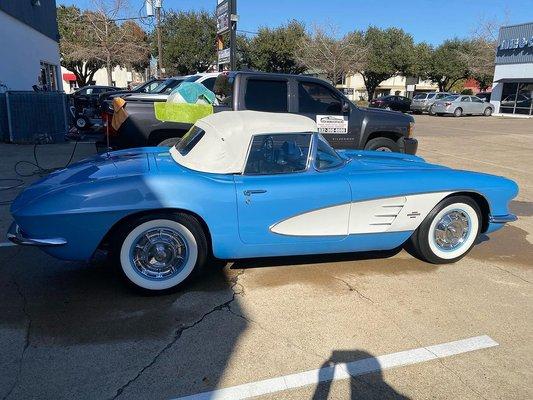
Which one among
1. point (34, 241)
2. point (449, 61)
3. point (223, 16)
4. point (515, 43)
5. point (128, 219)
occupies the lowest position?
point (34, 241)

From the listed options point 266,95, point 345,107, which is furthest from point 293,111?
point 345,107

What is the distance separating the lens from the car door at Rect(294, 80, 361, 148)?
23.6 feet

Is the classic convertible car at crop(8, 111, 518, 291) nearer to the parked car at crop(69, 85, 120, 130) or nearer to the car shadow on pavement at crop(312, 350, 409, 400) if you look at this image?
the car shadow on pavement at crop(312, 350, 409, 400)

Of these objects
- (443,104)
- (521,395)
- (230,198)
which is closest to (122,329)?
(230,198)

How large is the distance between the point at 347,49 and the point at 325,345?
44025mm

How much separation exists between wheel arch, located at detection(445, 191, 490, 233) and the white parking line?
1585mm

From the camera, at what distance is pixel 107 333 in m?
3.09

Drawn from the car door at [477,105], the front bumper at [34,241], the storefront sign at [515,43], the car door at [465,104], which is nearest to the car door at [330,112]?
the front bumper at [34,241]

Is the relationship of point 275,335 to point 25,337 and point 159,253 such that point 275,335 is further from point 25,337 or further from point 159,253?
point 25,337

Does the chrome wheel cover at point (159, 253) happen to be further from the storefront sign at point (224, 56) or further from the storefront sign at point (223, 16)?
the storefront sign at point (224, 56)

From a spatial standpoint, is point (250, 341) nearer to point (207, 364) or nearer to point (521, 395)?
point (207, 364)

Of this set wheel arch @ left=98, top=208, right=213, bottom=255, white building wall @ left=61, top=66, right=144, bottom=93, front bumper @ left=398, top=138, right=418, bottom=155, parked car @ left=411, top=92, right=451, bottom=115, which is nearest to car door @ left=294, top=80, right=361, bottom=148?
front bumper @ left=398, top=138, right=418, bottom=155

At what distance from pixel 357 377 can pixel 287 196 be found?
1530mm

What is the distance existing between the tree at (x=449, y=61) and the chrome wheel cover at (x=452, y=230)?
152 ft
